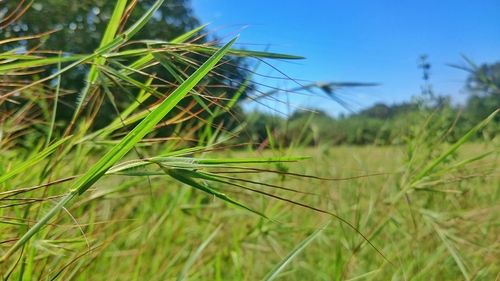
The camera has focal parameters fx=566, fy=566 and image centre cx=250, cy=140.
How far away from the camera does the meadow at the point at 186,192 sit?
0.79m

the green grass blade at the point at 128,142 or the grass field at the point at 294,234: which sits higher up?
the green grass blade at the point at 128,142

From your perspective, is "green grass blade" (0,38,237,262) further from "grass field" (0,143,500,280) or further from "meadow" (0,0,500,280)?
"grass field" (0,143,500,280)

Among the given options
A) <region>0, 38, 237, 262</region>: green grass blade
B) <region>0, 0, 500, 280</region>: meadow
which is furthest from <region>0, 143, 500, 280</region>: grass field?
<region>0, 38, 237, 262</region>: green grass blade

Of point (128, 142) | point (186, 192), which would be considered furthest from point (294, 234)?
point (128, 142)

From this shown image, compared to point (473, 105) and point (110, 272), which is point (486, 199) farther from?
point (110, 272)

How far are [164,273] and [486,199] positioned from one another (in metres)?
1.32

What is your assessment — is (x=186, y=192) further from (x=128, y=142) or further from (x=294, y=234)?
(x=128, y=142)

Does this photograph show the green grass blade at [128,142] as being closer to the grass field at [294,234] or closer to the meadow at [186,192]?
the meadow at [186,192]

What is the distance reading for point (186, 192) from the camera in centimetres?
174

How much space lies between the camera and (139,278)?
132 centimetres

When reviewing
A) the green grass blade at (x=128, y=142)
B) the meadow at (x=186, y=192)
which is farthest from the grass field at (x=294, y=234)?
the green grass blade at (x=128, y=142)

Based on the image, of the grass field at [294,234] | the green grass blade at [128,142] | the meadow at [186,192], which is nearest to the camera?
the green grass blade at [128,142]

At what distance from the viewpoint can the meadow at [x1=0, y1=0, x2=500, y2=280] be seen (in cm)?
79

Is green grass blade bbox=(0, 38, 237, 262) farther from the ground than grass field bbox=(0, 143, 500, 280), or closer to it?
farther from the ground
